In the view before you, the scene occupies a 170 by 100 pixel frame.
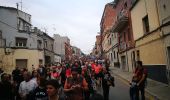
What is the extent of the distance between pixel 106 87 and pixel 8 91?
4.14 m

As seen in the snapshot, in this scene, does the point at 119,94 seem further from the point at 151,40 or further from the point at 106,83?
the point at 151,40

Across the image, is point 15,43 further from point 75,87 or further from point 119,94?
point 75,87

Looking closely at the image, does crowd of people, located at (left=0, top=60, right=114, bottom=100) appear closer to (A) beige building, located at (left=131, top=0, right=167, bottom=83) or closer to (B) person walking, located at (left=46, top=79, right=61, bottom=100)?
(B) person walking, located at (left=46, top=79, right=61, bottom=100)

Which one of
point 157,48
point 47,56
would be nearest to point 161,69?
point 157,48

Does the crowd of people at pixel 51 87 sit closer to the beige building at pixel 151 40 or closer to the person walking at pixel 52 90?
the person walking at pixel 52 90

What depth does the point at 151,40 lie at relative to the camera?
1662cm

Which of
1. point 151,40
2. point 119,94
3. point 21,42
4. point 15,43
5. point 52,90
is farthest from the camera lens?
point 21,42

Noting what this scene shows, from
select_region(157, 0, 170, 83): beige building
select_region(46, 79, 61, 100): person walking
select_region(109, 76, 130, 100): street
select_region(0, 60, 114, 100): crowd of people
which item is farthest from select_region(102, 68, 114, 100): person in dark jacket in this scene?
select_region(46, 79, 61, 100): person walking

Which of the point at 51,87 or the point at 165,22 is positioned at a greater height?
the point at 165,22

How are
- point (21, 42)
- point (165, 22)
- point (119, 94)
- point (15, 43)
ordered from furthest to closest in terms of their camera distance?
point (21, 42) < point (15, 43) < point (165, 22) < point (119, 94)

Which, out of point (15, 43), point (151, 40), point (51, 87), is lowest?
point (51, 87)

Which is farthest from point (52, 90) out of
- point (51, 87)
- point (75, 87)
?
point (75, 87)

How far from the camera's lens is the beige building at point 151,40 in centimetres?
1479

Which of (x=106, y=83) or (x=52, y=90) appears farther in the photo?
(x=106, y=83)
